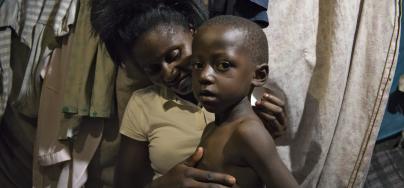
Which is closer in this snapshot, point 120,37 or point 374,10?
point 120,37

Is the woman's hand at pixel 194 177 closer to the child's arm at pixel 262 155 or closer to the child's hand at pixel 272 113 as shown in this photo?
the child's arm at pixel 262 155

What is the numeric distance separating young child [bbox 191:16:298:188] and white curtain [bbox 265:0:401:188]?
41 cm

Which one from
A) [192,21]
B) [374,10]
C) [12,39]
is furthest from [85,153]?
[374,10]

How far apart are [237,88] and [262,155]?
5.5 inches

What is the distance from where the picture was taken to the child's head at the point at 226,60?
3.08 feet

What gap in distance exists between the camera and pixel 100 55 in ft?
4.82

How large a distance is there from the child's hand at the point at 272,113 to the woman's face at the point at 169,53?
180 mm

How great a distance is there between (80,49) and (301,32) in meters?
0.67

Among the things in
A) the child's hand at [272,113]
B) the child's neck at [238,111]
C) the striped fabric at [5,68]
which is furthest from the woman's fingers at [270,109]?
the striped fabric at [5,68]

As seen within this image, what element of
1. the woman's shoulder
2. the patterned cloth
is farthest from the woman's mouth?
the patterned cloth

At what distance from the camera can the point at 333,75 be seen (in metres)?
1.39

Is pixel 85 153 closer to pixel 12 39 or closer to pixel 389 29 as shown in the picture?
pixel 12 39

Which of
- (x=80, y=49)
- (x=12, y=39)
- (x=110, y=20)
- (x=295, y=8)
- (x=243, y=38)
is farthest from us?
(x=12, y=39)

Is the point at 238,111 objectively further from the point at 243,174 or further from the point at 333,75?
the point at 333,75
